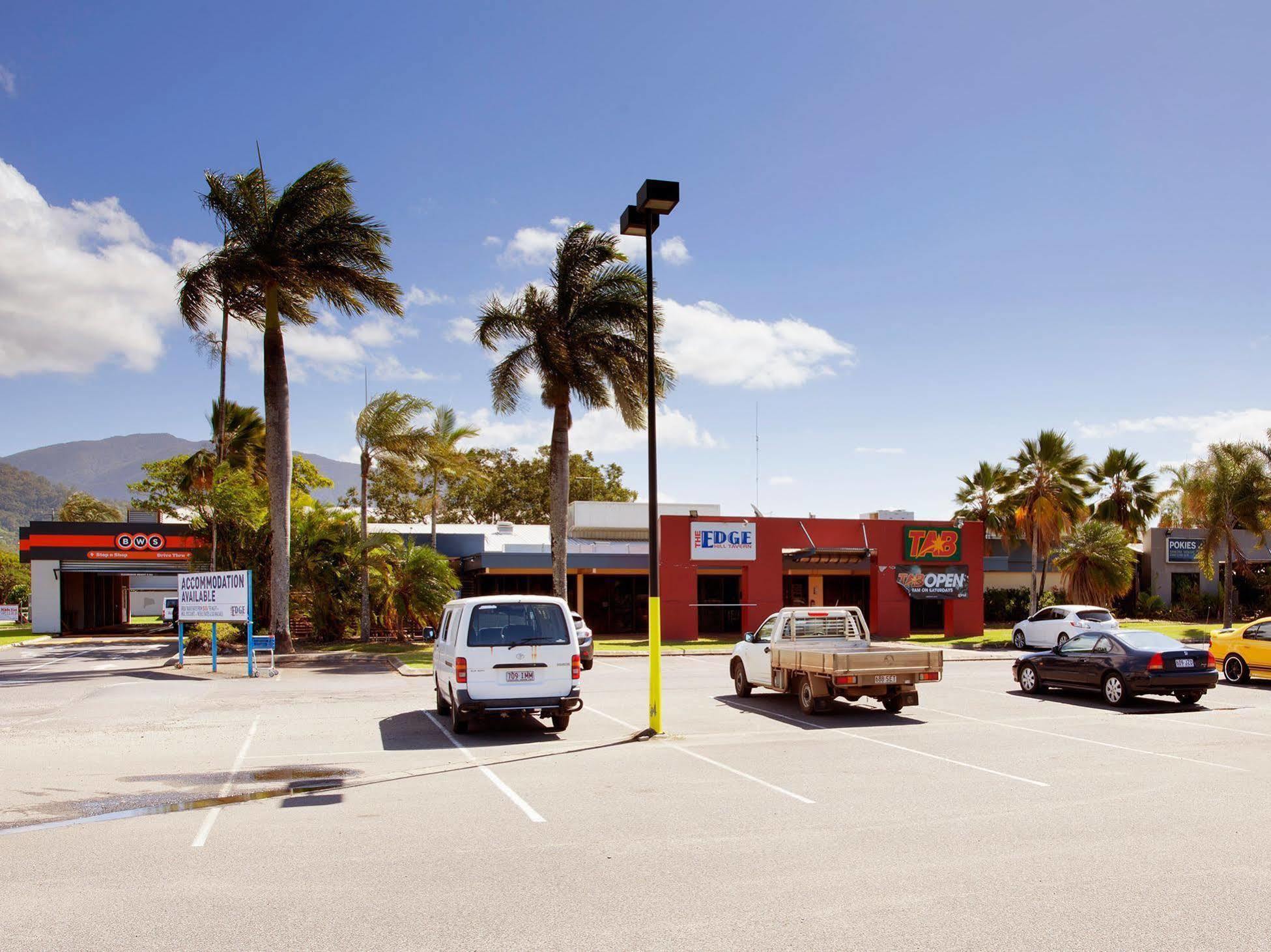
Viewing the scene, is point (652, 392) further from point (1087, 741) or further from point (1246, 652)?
point (1246, 652)

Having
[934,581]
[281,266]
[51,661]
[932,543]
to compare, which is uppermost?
[281,266]

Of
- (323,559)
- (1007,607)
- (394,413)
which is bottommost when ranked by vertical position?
(1007,607)

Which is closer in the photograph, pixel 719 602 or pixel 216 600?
pixel 216 600

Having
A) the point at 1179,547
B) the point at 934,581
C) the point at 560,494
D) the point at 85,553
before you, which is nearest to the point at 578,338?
the point at 560,494

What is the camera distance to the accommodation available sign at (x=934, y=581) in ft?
118

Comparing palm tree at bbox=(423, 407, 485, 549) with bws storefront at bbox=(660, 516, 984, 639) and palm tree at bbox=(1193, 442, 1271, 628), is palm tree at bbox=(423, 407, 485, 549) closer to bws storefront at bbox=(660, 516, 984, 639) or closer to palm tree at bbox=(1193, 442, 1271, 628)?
bws storefront at bbox=(660, 516, 984, 639)

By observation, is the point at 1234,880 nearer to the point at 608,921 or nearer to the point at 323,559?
the point at 608,921

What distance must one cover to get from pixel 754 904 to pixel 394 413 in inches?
1093

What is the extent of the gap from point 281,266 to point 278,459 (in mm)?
5732

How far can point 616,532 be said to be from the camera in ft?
133

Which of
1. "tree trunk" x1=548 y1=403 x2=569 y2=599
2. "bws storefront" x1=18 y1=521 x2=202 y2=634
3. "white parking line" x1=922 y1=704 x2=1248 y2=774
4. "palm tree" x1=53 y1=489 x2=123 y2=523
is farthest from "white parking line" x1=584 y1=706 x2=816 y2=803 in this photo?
"palm tree" x1=53 y1=489 x2=123 y2=523

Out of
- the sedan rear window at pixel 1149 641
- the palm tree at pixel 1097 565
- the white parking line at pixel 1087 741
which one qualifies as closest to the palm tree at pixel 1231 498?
the palm tree at pixel 1097 565

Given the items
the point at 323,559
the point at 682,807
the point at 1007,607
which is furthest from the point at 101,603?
the point at 682,807

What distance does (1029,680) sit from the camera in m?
19.5
